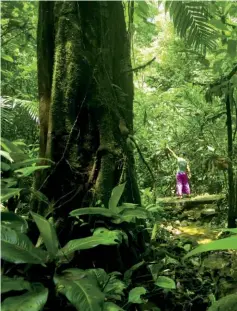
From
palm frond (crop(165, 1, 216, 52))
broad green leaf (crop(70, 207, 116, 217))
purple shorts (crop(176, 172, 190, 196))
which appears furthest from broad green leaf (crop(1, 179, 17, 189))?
purple shorts (crop(176, 172, 190, 196))

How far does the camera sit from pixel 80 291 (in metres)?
1.54

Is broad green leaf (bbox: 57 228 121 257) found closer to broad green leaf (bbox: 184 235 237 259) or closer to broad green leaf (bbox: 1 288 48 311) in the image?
broad green leaf (bbox: 1 288 48 311)

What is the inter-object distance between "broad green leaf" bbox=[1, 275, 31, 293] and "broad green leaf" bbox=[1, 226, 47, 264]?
3.5 inches

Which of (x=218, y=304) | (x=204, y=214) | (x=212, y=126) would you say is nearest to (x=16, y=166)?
(x=218, y=304)

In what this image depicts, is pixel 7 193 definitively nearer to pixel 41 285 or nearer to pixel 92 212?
pixel 41 285

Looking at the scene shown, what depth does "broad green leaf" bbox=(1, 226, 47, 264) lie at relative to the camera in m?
1.50

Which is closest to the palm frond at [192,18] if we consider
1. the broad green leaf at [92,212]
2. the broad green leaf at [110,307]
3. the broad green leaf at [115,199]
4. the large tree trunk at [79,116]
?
the large tree trunk at [79,116]

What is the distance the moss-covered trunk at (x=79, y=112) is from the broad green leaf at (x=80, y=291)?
2.68 ft

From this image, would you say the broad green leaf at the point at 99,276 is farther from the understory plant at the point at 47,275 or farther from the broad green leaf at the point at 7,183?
the broad green leaf at the point at 7,183

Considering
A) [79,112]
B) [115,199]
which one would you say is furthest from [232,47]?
[115,199]

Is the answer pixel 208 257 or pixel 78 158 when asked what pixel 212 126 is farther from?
pixel 78 158

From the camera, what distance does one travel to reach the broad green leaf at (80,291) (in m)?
1.48

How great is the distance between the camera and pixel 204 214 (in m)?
5.75

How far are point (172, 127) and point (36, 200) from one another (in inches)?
203
